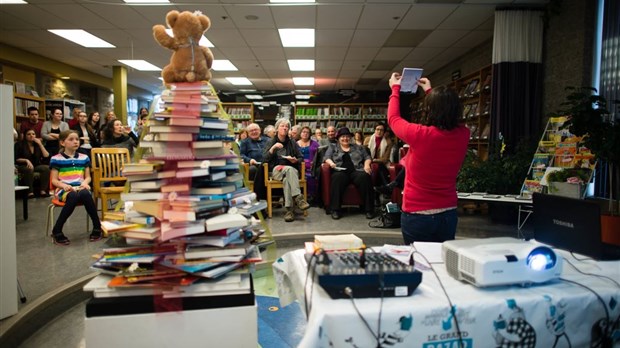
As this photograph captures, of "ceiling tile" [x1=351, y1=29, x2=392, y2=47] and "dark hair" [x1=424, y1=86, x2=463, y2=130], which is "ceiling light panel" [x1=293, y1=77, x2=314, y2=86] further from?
"dark hair" [x1=424, y1=86, x2=463, y2=130]

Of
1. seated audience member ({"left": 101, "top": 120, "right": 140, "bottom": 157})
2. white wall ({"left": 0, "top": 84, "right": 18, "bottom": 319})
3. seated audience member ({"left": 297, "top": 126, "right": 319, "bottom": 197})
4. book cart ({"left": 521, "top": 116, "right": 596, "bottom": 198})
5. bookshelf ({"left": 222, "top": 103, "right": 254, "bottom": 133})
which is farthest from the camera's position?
bookshelf ({"left": 222, "top": 103, "right": 254, "bottom": 133})

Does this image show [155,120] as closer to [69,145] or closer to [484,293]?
[484,293]

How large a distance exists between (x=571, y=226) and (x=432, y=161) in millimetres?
568

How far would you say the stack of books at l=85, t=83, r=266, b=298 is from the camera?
1.27 meters

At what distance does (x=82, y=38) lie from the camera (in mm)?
6574

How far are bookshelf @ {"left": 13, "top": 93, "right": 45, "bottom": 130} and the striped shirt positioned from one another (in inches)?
177

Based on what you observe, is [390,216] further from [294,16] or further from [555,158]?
[294,16]

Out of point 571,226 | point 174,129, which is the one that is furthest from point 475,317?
point 174,129

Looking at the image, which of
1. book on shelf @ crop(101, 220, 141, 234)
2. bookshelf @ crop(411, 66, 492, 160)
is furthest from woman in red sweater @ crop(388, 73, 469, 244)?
bookshelf @ crop(411, 66, 492, 160)

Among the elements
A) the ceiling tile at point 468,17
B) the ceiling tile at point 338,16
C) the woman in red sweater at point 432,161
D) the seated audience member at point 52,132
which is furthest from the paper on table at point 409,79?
the seated audience member at point 52,132

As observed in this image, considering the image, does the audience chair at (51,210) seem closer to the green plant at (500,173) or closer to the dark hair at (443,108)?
the dark hair at (443,108)

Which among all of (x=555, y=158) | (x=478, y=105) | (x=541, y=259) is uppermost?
(x=478, y=105)

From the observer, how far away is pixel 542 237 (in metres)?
1.45

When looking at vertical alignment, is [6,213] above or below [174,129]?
below
